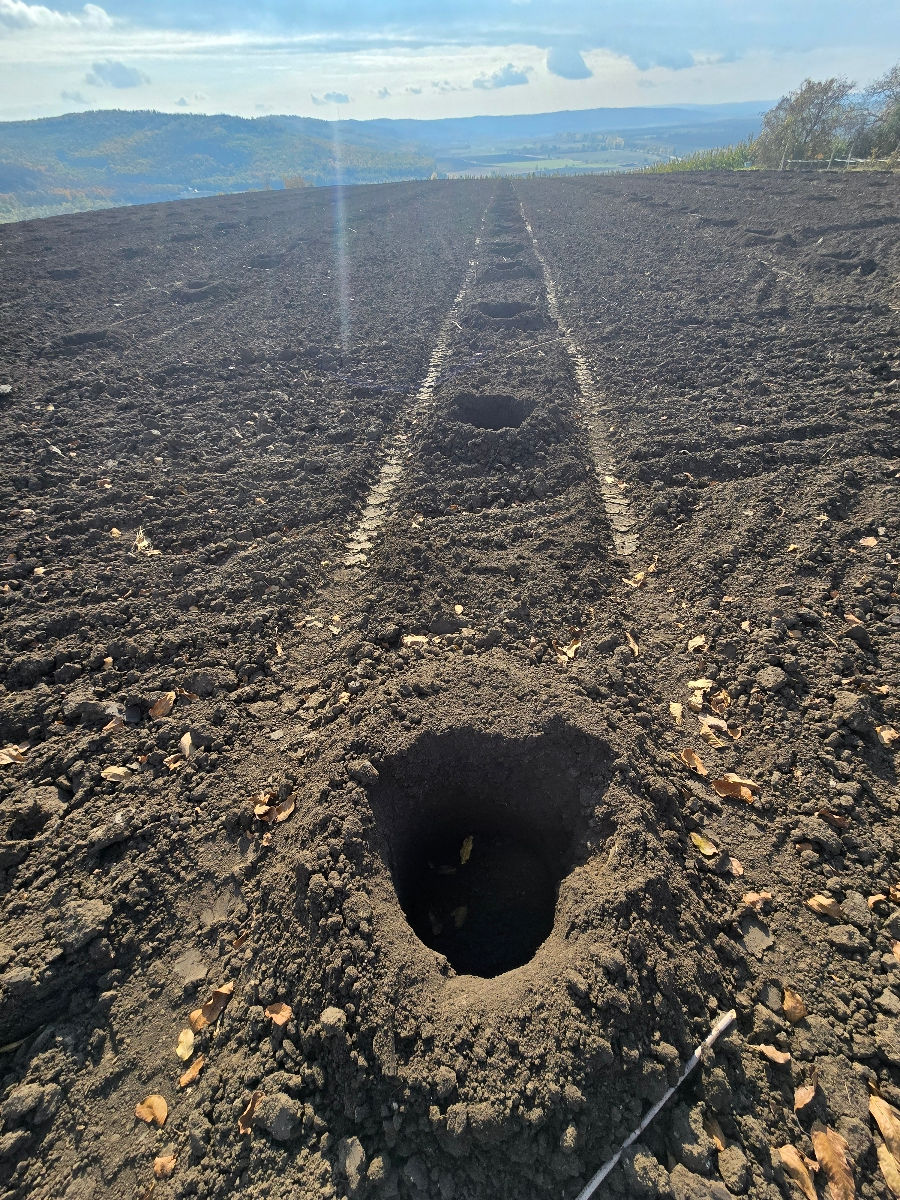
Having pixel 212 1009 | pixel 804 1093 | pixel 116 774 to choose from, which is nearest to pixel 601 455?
pixel 116 774

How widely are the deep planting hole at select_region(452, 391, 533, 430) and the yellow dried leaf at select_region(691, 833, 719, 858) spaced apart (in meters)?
6.44

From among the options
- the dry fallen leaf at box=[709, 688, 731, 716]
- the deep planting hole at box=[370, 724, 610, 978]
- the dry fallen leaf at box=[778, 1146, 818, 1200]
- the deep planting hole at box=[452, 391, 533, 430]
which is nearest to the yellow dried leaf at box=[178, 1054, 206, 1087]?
the deep planting hole at box=[370, 724, 610, 978]

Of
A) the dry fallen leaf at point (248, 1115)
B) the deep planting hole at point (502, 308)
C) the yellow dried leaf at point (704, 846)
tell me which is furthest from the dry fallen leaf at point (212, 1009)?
the deep planting hole at point (502, 308)

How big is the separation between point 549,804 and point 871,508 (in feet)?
15.1

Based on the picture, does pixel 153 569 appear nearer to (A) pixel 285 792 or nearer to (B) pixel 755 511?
(A) pixel 285 792

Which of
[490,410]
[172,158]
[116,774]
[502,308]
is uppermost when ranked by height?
[172,158]

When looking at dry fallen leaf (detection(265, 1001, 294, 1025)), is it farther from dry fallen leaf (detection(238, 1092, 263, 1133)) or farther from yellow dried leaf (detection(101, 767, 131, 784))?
yellow dried leaf (detection(101, 767, 131, 784))

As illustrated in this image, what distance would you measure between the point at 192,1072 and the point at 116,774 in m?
1.91

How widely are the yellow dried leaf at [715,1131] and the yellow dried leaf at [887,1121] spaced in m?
0.67

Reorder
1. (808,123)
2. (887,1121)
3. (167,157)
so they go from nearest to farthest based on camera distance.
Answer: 1. (887,1121)
2. (808,123)
3. (167,157)

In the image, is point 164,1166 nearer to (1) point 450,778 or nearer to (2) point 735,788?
(1) point 450,778

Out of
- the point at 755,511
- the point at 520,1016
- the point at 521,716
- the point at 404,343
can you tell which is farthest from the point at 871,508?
the point at 404,343

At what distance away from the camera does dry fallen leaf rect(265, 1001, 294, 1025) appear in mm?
2883

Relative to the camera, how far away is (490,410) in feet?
29.2
